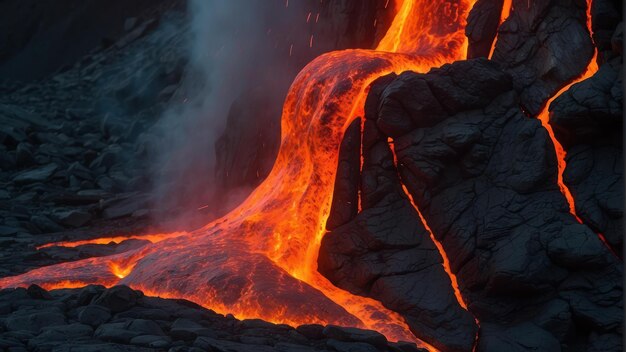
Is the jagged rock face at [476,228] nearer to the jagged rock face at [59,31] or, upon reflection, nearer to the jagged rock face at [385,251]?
the jagged rock face at [385,251]

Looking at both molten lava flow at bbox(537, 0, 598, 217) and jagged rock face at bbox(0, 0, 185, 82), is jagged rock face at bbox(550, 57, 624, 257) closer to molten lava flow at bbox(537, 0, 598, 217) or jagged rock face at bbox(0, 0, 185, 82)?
molten lava flow at bbox(537, 0, 598, 217)

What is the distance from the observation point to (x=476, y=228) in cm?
771

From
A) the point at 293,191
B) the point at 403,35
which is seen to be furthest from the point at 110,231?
the point at 403,35

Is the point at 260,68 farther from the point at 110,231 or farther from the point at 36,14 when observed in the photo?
the point at 36,14

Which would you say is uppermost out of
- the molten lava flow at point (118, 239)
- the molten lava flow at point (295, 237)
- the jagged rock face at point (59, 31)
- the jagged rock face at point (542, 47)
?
the jagged rock face at point (59, 31)

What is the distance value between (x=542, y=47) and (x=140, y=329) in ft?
17.6

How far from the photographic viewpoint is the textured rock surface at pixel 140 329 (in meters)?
5.66

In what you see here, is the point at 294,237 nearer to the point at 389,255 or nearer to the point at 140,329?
the point at 389,255

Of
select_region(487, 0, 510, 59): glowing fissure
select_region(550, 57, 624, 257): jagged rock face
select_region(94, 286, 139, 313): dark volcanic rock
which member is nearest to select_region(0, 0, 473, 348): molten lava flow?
select_region(487, 0, 510, 59): glowing fissure

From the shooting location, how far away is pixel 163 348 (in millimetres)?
5609

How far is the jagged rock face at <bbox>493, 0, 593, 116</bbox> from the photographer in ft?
27.3

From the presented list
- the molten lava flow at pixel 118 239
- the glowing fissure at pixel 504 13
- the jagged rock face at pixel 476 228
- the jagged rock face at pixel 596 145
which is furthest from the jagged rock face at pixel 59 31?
the jagged rock face at pixel 596 145

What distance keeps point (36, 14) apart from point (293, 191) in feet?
67.7

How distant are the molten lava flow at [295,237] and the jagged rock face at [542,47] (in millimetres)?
1015
